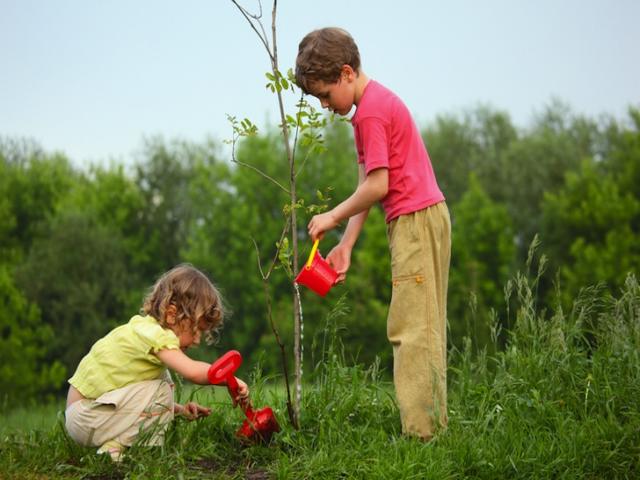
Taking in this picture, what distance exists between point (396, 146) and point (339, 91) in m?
0.34

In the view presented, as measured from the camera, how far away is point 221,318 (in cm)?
386

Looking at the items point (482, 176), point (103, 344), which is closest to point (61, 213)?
point (482, 176)

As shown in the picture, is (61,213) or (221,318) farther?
(61,213)

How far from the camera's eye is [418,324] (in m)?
3.74

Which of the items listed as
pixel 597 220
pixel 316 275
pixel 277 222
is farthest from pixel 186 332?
pixel 277 222

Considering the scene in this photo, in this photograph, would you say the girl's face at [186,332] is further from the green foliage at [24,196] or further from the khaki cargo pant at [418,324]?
the green foliage at [24,196]

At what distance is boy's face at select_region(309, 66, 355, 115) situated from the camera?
148 inches

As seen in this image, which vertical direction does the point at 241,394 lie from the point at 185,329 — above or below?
below

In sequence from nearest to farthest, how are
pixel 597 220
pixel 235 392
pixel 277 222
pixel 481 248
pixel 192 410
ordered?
pixel 235 392 → pixel 192 410 → pixel 597 220 → pixel 481 248 → pixel 277 222

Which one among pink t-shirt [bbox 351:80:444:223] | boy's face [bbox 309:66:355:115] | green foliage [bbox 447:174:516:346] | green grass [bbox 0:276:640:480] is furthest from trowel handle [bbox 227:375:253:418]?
green foliage [bbox 447:174:516:346]

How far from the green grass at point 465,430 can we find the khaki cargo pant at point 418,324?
126 millimetres

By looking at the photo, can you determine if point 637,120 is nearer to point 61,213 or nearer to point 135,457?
point 61,213

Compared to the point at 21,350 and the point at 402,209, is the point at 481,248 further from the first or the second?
the point at 402,209

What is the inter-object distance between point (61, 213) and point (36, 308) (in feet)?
15.6
